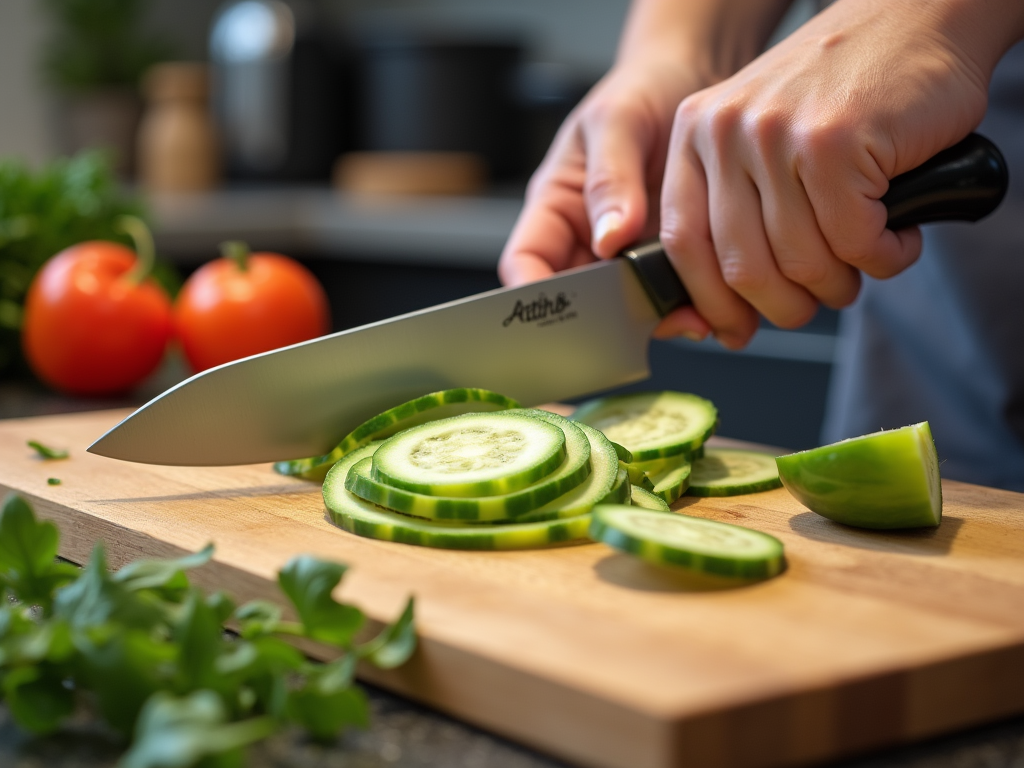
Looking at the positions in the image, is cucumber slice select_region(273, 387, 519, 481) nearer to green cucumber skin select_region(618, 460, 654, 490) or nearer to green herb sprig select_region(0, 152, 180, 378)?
green cucumber skin select_region(618, 460, 654, 490)

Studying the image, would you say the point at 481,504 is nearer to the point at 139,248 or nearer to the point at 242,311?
the point at 242,311

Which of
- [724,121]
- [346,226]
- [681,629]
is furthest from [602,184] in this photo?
[346,226]

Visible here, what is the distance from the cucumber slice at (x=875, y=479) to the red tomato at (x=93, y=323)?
1.38 meters

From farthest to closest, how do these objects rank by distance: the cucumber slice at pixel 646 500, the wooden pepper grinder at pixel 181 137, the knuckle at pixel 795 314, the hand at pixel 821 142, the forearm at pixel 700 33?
the wooden pepper grinder at pixel 181 137, the forearm at pixel 700 33, the knuckle at pixel 795 314, the hand at pixel 821 142, the cucumber slice at pixel 646 500

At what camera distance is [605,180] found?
1.63 m

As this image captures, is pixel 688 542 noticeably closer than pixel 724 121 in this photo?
Yes

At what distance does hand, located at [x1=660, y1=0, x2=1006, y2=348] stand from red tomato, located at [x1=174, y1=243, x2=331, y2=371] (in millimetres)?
914

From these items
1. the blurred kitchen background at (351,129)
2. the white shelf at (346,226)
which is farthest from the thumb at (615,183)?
the white shelf at (346,226)

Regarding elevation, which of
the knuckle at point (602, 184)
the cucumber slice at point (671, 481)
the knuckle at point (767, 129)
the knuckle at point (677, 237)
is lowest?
the cucumber slice at point (671, 481)

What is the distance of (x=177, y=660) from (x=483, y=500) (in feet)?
1.38

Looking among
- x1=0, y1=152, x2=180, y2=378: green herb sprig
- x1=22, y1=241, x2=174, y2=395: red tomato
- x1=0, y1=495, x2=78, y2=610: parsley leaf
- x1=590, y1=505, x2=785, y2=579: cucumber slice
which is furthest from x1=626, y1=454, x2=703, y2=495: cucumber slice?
x1=0, y1=152, x2=180, y2=378: green herb sprig

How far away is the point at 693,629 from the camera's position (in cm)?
89

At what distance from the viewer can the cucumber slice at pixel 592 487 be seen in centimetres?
114

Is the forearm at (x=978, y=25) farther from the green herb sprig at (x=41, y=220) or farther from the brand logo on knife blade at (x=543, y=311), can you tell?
the green herb sprig at (x=41, y=220)
